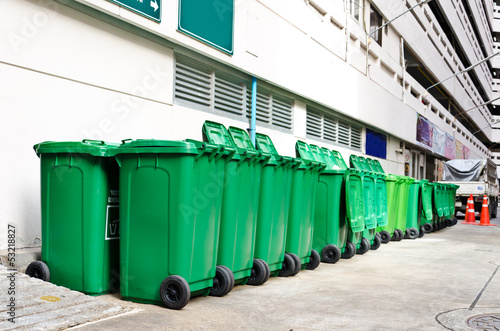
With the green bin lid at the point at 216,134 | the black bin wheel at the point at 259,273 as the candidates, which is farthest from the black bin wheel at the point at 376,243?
the black bin wheel at the point at 259,273

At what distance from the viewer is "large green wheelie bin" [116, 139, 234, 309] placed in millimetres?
4254

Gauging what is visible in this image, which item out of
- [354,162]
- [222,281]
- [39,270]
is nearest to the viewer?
[39,270]

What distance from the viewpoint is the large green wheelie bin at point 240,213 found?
490 cm

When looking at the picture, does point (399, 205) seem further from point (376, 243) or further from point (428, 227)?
point (428, 227)

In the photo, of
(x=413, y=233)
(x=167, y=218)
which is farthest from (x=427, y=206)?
(x=167, y=218)

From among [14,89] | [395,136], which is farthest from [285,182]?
[395,136]

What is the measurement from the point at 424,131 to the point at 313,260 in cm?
2144

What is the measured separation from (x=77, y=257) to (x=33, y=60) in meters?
2.62

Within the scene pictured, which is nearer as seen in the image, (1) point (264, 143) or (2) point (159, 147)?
(2) point (159, 147)

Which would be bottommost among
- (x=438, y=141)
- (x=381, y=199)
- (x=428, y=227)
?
(x=428, y=227)

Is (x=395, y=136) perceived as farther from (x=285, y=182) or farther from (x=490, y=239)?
(x=285, y=182)

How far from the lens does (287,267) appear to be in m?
6.03

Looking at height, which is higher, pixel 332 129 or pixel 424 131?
pixel 424 131

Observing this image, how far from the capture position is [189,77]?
28.8ft
